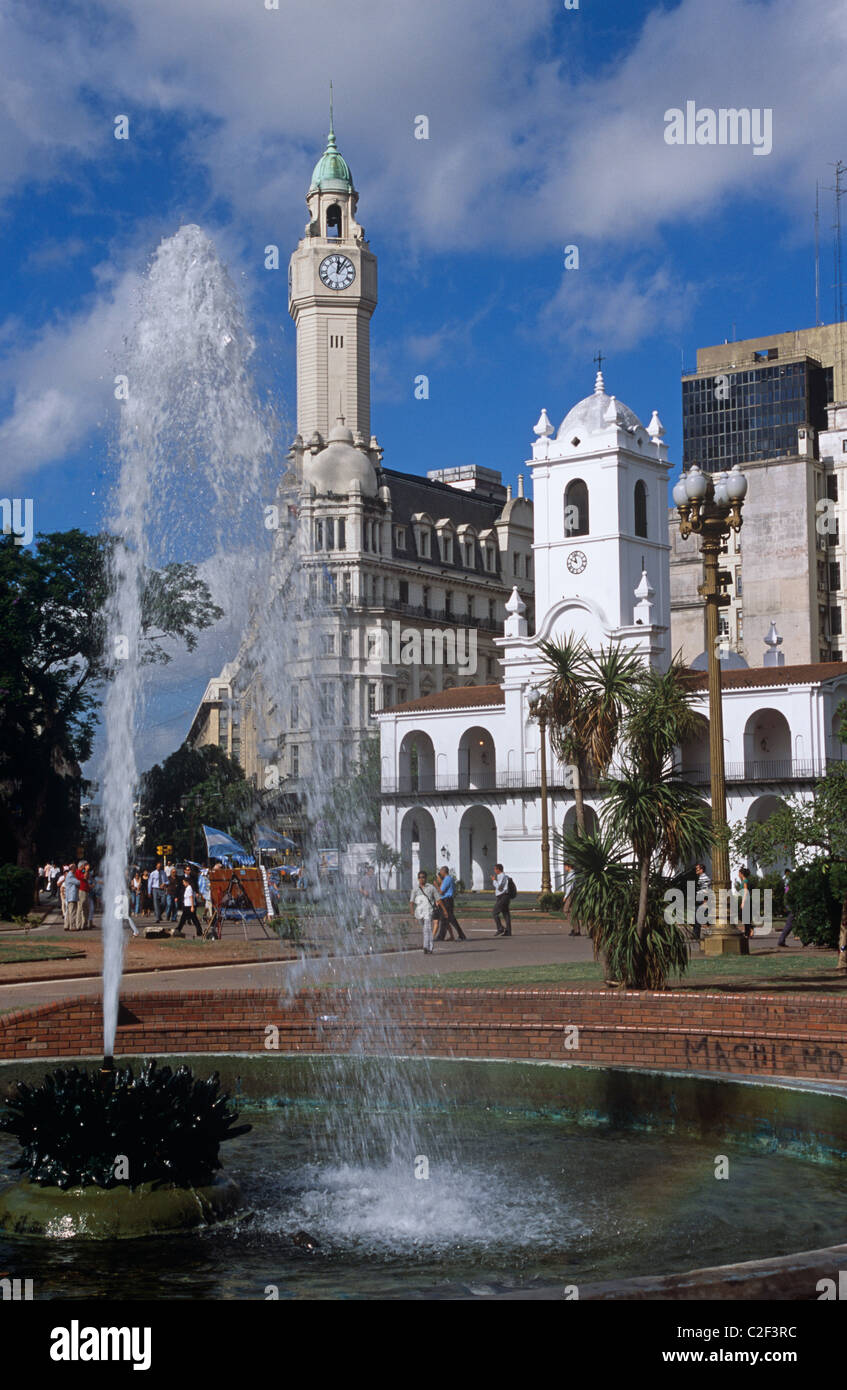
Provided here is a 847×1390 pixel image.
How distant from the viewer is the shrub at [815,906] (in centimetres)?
1869

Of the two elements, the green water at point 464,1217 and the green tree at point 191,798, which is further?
the green tree at point 191,798

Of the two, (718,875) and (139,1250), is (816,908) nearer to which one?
(718,875)

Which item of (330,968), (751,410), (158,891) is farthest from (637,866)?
(751,410)

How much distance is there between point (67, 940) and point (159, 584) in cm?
688

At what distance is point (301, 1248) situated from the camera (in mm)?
7117

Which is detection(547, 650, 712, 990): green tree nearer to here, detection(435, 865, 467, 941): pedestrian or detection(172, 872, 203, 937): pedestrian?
detection(435, 865, 467, 941): pedestrian

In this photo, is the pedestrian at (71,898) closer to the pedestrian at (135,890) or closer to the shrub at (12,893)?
the shrub at (12,893)

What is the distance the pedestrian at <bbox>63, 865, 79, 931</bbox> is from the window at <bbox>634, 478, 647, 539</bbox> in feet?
136

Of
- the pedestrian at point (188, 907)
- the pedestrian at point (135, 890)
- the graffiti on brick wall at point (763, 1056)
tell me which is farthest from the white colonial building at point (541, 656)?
the graffiti on brick wall at point (763, 1056)

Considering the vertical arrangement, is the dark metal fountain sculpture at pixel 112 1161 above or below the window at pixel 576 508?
below

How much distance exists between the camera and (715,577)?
1989cm
